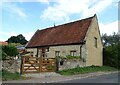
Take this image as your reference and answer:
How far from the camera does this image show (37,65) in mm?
22625

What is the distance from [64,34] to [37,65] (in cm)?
1282

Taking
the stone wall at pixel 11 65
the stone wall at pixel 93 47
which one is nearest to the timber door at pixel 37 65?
the stone wall at pixel 11 65

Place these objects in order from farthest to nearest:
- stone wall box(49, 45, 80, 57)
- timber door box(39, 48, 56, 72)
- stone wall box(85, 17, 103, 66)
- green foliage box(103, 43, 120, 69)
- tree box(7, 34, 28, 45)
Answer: tree box(7, 34, 28, 45) < green foliage box(103, 43, 120, 69) < stone wall box(85, 17, 103, 66) < stone wall box(49, 45, 80, 57) < timber door box(39, 48, 56, 72)

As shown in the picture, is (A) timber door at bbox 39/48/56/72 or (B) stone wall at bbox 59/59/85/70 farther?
(B) stone wall at bbox 59/59/85/70

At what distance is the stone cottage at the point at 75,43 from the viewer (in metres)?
29.5

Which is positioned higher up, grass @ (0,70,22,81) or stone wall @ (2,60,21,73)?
stone wall @ (2,60,21,73)

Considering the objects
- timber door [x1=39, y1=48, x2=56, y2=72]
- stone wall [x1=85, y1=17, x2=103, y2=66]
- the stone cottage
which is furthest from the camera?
stone wall [x1=85, y1=17, x2=103, y2=66]

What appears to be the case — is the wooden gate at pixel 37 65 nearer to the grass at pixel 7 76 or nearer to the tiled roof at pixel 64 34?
the grass at pixel 7 76

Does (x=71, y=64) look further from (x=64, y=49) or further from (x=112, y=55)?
(x=112, y=55)

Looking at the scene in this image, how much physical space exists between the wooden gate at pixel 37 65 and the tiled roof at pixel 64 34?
7.44 meters

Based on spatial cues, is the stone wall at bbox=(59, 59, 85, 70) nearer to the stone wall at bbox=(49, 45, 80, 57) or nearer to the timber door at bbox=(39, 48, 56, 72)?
the timber door at bbox=(39, 48, 56, 72)

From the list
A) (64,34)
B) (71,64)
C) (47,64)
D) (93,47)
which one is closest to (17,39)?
(64,34)

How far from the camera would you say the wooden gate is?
70.6ft

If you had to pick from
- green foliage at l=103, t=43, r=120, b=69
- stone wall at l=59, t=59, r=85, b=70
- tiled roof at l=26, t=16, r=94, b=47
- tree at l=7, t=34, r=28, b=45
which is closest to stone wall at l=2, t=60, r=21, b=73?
stone wall at l=59, t=59, r=85, b=70
